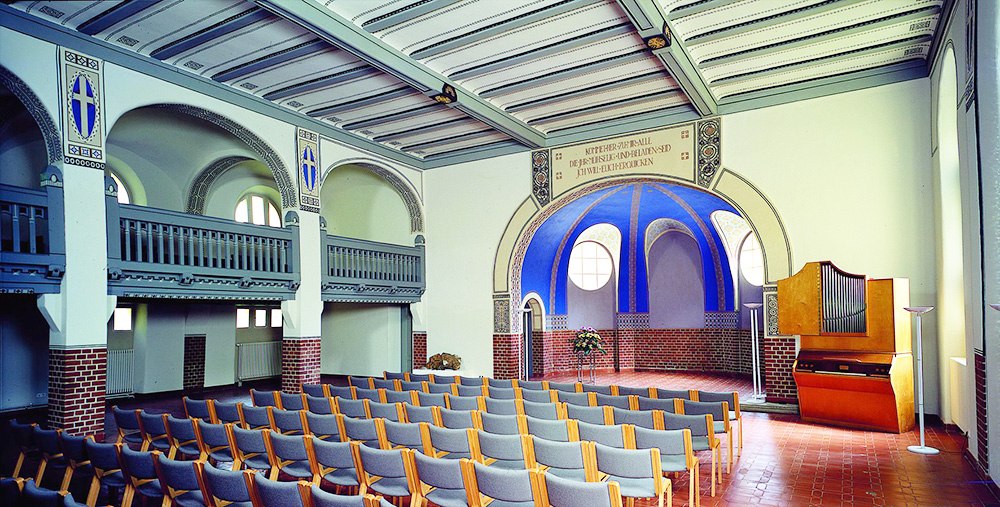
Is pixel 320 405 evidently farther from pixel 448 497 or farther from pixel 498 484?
pixel 498 484

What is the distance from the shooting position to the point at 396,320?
1448 centimetres

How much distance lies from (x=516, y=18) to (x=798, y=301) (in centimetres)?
547

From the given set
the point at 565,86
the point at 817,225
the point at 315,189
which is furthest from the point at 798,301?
the point at 315,189

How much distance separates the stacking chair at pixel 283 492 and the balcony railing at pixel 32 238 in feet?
17.2

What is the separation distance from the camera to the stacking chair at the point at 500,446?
15.5ft

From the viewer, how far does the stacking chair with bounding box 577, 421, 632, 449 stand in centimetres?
494

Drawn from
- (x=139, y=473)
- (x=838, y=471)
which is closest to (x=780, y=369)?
(x=838, y=471)

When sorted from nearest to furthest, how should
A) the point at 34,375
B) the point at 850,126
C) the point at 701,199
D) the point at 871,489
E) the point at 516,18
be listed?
the point at 871,489
the point at 516,18
the point at 850,126
the point at 34,375
the point at 701,199

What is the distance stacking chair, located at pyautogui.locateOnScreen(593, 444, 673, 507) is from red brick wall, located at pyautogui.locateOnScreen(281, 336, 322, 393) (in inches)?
291

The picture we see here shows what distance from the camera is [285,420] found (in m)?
6.03

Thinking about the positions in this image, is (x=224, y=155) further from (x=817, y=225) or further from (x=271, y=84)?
(x=817, y=225)

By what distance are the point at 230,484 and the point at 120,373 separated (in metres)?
9.49

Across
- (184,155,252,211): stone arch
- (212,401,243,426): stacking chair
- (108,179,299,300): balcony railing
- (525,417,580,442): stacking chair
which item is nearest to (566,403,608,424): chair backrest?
(525,417,580,442): stacking chair

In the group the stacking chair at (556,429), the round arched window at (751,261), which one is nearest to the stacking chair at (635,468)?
the stacking chair at (556,429)
